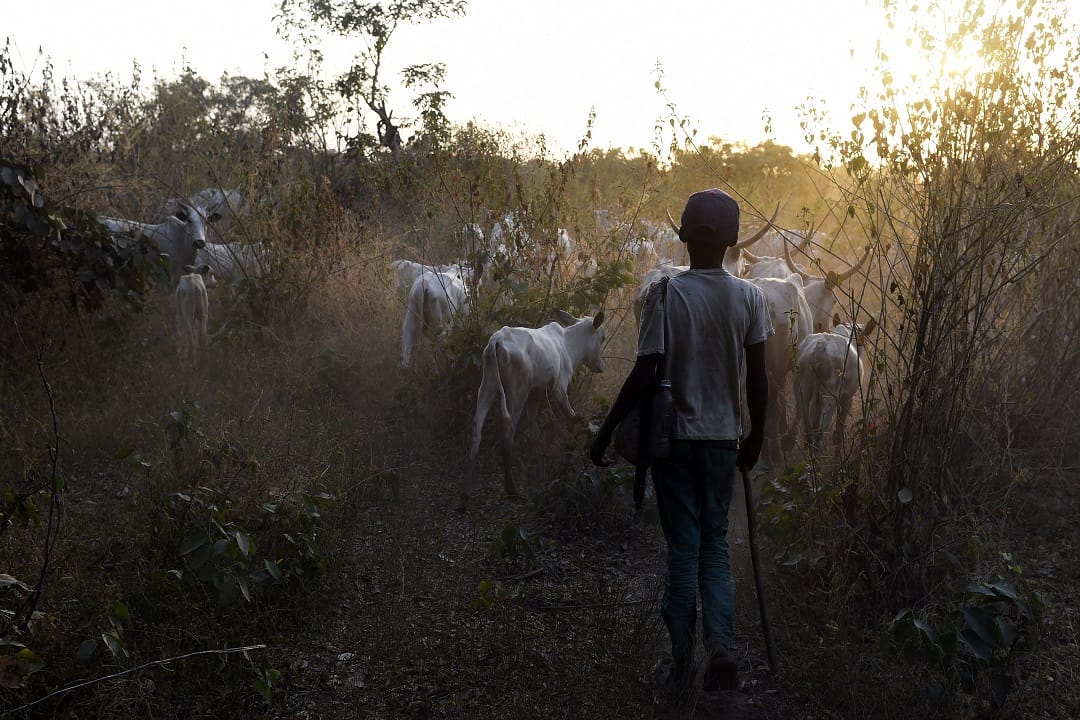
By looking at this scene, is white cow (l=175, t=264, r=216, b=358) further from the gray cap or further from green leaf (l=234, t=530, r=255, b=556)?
the gray cap

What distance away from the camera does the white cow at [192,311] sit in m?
9.16

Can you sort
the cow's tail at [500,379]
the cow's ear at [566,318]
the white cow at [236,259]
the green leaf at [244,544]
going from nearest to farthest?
the green leaf at [244,544] → the cow's tail at [500,379] → the cow's ear at [566,318] → the white cow at [236,259]

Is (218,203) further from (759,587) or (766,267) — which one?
(759,587)

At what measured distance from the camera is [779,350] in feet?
22.8

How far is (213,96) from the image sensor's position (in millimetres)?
26234

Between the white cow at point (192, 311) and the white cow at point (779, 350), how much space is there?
526cm

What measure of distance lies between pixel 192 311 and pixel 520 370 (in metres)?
4.15

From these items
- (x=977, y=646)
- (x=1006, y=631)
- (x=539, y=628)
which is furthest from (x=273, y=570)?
(x=1006, y=631)

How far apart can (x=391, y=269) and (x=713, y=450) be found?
7.48 m

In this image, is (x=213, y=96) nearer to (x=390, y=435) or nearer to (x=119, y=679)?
(x=390, y=435)

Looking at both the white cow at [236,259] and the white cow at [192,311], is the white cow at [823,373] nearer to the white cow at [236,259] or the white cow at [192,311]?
the white cow at [192,311]

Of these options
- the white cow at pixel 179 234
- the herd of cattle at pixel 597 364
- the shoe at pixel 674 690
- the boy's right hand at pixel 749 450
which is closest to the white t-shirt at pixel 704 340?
the boy's right hand at pixel 749 450

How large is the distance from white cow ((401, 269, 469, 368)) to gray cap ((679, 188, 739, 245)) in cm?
495

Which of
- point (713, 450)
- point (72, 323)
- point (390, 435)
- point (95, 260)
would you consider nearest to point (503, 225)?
point (390, 435)
